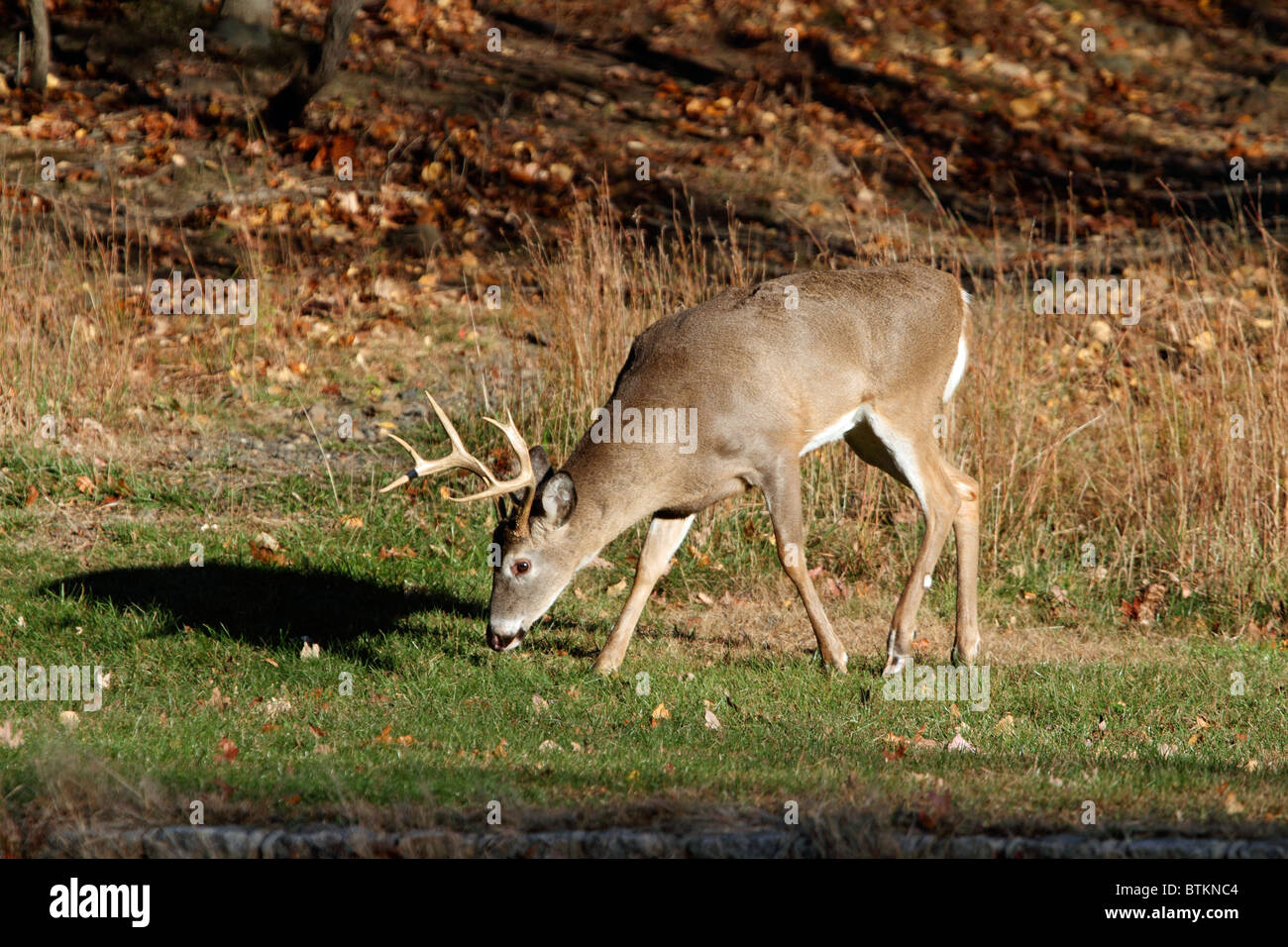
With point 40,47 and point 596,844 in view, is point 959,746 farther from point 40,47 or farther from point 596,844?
point 40,47

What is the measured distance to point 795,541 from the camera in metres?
7.61

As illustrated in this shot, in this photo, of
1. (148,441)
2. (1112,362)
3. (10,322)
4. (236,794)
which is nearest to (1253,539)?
(1112,362)

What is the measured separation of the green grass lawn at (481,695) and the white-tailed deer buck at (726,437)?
517 mm

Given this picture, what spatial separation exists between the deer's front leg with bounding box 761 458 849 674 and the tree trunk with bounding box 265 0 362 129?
8.97m

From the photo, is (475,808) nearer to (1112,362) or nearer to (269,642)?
(269,642)

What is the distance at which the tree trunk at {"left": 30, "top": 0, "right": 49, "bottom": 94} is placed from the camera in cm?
1642

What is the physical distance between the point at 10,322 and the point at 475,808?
704 cm

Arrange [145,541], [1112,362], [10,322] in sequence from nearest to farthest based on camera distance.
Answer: [145,541], [10,322], [1112,362]

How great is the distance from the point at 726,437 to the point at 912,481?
4.09 ft

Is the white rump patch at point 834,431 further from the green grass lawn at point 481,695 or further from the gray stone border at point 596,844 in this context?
the gray stone border at point 596,844

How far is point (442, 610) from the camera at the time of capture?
27.9ft

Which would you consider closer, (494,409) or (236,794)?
(236,794)

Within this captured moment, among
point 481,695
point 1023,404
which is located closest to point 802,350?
point 481,695

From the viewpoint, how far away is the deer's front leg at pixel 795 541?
7531mm
